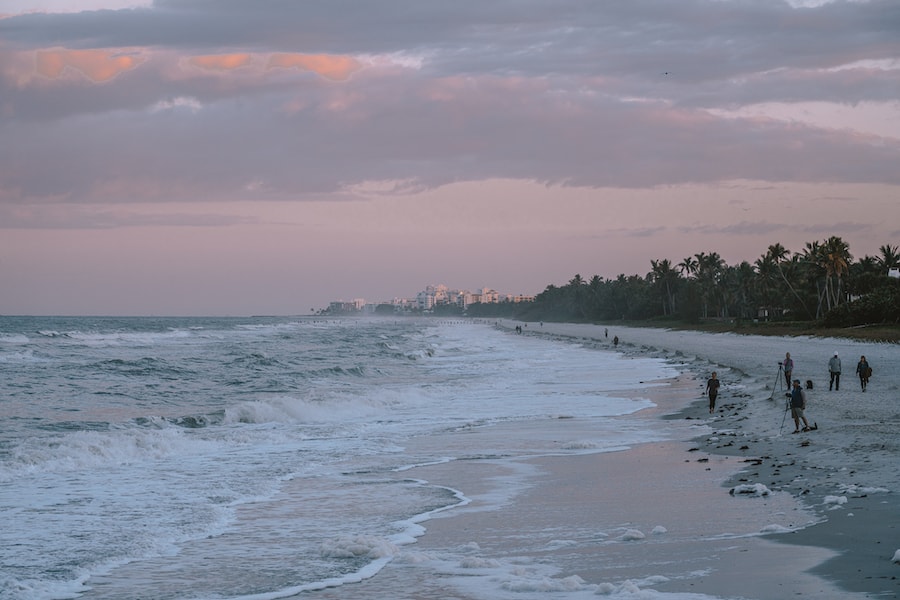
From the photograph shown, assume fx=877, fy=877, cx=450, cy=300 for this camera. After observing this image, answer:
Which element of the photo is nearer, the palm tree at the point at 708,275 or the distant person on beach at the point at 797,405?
the distant person on beach at the point at 797,405

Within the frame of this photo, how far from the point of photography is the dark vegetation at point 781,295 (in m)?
73.6

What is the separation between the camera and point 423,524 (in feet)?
39.9

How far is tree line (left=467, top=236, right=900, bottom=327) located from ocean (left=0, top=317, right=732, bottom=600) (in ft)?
140

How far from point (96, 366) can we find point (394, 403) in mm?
22287

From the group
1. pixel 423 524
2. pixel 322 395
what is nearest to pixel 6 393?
pixel 322 395

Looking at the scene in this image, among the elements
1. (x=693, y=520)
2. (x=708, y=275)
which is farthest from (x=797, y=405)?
(x=708, y=275)

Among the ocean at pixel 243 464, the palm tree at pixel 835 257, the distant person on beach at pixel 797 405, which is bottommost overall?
the ocean at pixel 243 464

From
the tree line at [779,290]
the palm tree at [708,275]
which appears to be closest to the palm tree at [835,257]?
the tree line at [779,290]

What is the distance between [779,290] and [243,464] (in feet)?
349

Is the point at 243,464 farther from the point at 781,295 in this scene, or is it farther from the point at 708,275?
the point at 708,275

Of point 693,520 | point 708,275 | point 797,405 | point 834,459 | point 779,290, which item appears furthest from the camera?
point 708,275

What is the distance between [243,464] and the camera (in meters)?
17.8

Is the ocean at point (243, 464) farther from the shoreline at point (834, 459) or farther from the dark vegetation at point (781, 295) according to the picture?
the dark vegetation at point (781, 295)

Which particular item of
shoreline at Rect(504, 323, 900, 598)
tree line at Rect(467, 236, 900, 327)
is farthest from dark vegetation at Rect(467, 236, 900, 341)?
shoreline at Rect(504, 323, 900, 598)
